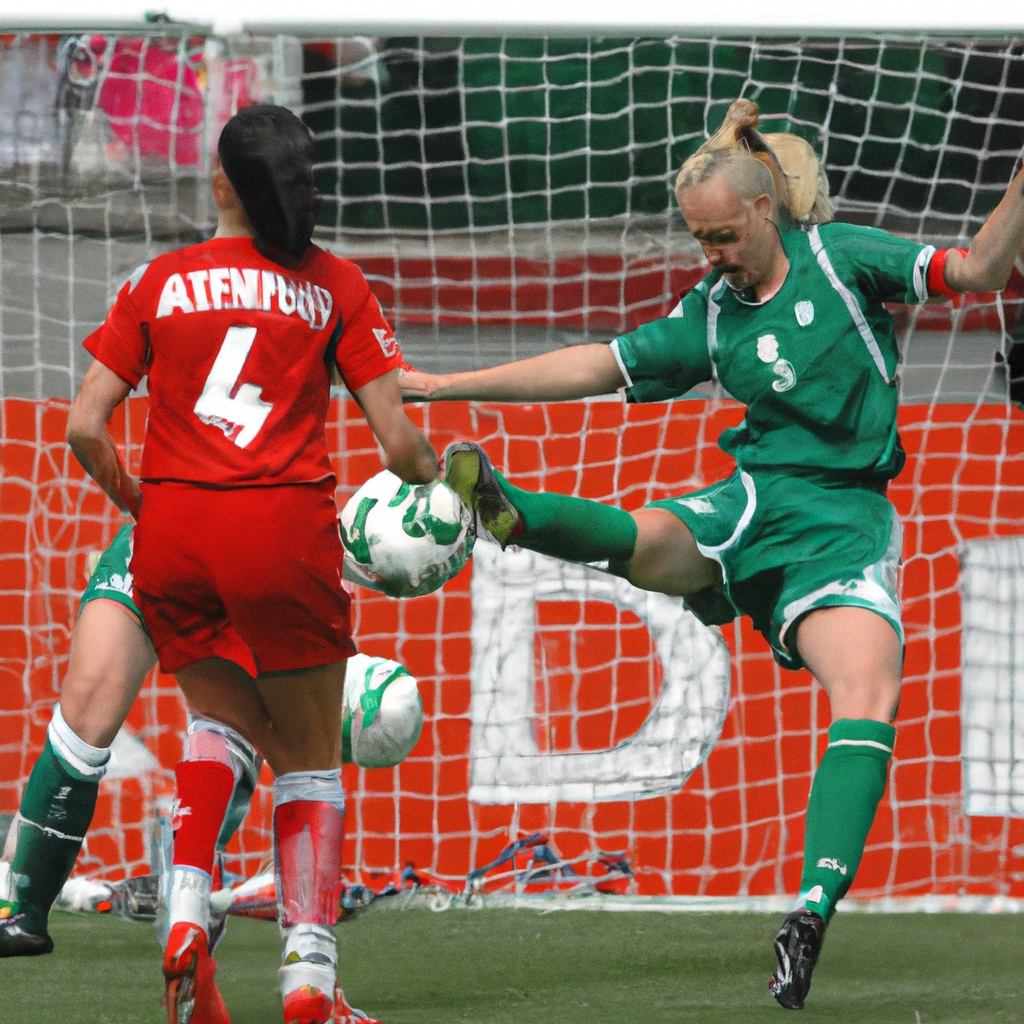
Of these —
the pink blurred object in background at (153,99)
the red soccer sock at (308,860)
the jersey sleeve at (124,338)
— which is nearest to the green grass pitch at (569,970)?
A: the red soccer sock at (308,860)

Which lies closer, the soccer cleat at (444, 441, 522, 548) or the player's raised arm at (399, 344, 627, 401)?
the soccer cleat at (444, 441, 522, 548)

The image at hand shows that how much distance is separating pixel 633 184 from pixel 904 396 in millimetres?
1320

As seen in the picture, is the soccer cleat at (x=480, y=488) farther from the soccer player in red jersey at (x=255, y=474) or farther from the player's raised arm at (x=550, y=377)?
the soccer player in red jersey at (x=255, y=474)

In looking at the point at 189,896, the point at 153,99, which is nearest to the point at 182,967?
the point at 189,896

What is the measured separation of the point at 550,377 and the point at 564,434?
6.48 feet

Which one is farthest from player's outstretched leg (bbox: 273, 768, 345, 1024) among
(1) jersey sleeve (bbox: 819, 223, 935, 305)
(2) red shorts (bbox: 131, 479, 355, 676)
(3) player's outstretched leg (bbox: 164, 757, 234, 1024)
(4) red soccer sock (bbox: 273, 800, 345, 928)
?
(1) jersey sleeve (bbox: 819, 223, 935, 305)

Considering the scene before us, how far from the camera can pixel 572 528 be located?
292cm

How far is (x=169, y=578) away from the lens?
7.38ft

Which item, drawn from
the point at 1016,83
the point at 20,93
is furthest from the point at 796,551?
the point at 20,93

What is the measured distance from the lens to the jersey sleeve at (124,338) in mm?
2283

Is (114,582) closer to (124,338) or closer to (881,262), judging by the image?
(124,338)

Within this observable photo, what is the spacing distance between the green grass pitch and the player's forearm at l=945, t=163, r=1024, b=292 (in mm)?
1242

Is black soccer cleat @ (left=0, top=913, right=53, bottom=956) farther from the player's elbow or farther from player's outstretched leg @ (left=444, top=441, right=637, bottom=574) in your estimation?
the player's elbow

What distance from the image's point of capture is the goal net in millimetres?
4680
